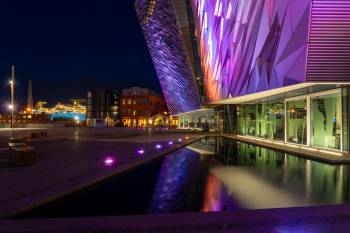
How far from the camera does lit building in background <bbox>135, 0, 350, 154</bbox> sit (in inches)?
489

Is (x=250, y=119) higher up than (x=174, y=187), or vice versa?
(x=250, y=119)

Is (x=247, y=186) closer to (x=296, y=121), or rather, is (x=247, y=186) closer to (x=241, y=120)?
(x=296, y=121)

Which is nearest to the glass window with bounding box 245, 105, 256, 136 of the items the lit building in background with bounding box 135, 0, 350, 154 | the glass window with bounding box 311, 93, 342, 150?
the lit building in background with bounding box 135, 0, 350, 154

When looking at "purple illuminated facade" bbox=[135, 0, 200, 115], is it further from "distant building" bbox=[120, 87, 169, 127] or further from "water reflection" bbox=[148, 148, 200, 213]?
"distant building" bbox=[120, 87, 169, 127]

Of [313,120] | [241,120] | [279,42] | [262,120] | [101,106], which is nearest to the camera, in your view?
[279,42]

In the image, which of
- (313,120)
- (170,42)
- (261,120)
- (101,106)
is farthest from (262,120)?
(101,106)

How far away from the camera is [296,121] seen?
23016 millimetres

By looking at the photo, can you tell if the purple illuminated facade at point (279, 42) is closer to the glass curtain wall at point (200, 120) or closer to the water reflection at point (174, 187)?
the water reflection at point (174, 187)

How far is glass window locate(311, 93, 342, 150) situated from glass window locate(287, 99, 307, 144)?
47.5 inches

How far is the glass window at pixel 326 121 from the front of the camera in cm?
1817

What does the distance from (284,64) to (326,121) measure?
6.54 metres

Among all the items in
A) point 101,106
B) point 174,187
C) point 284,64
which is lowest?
point 174,187

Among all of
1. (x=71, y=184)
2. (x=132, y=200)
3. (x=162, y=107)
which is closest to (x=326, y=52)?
(x=132, y=200)

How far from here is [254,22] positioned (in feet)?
64.0
